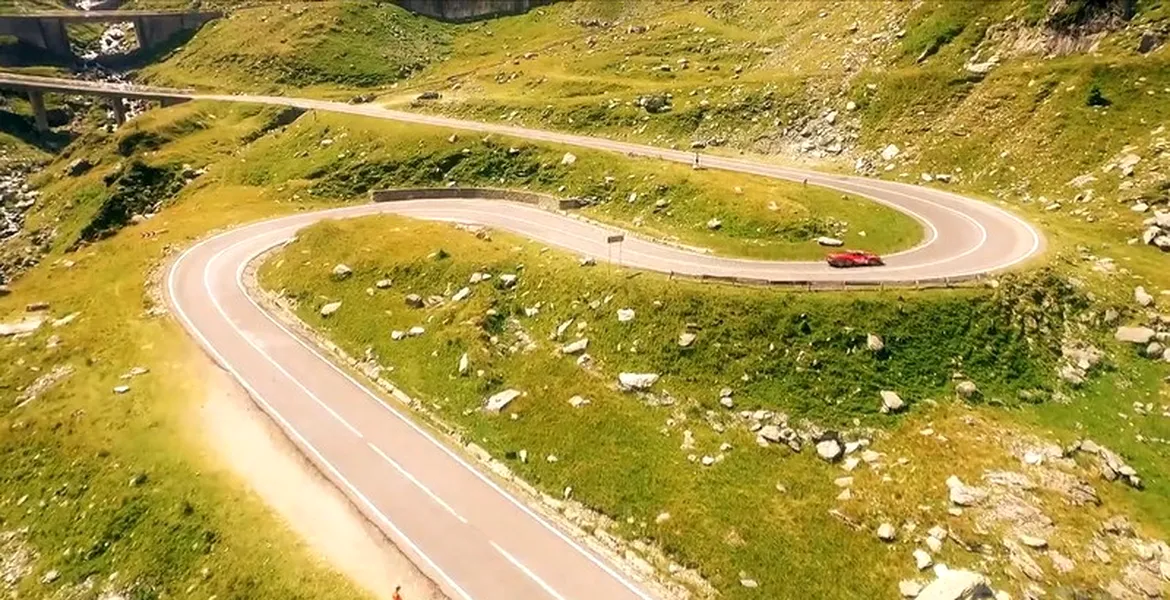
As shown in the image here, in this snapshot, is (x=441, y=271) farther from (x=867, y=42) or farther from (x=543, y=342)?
(x=867, y=42)

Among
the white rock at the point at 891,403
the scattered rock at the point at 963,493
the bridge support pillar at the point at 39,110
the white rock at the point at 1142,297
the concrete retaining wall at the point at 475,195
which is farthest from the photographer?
the bridge support pillar at the point at 39,110

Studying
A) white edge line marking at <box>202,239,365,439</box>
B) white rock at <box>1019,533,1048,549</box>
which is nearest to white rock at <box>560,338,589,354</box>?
white edge line marking at <box>202,239,365,439</box>

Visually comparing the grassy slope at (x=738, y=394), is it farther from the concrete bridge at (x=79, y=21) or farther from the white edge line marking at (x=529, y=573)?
the concrete bridge at (x=79, y=21)

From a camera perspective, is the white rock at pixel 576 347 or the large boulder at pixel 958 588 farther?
the white rock at pixel 576 347

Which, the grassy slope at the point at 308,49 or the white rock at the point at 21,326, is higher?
Result: the grassy slope at the point at 308,49

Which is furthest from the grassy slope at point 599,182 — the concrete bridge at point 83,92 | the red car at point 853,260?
the concrete bridge at point 83,92

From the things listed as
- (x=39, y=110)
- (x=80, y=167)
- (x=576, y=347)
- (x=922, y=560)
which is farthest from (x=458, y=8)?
(x=922, y=560)

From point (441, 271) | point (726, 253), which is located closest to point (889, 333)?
point (726, 253)
